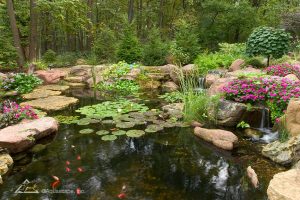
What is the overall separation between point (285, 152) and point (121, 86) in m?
7.61

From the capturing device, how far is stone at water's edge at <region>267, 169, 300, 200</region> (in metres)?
2.84

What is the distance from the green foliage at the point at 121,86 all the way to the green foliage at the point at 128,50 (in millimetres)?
2806

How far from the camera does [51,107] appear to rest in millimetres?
8180

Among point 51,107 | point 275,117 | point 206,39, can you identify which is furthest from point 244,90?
point 206,39

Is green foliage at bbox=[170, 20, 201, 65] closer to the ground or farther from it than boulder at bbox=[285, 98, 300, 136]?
farther from it

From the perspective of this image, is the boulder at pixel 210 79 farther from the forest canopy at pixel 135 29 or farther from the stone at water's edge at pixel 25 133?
the stone at water's edge at pixel 25 133

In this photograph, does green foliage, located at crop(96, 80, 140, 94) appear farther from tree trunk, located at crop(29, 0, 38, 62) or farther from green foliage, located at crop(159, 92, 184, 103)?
tree trunk, located at crop(29, 0, 38, 62)

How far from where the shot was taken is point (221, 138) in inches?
224

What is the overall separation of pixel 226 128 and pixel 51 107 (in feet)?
16.5

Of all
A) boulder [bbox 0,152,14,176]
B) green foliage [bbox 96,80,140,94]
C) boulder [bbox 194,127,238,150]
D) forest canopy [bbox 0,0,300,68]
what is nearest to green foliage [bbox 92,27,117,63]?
Answer: forest canopy [bbox 0,0,300,68]

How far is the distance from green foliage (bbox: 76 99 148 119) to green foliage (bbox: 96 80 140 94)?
2.43 metres

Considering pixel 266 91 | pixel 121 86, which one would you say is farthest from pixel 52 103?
pixel 266 91

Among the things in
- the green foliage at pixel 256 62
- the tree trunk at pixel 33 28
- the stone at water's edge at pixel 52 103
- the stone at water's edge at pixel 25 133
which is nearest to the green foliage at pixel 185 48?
the green foliage at pixel 256 62

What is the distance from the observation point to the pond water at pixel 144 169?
3961 mm
